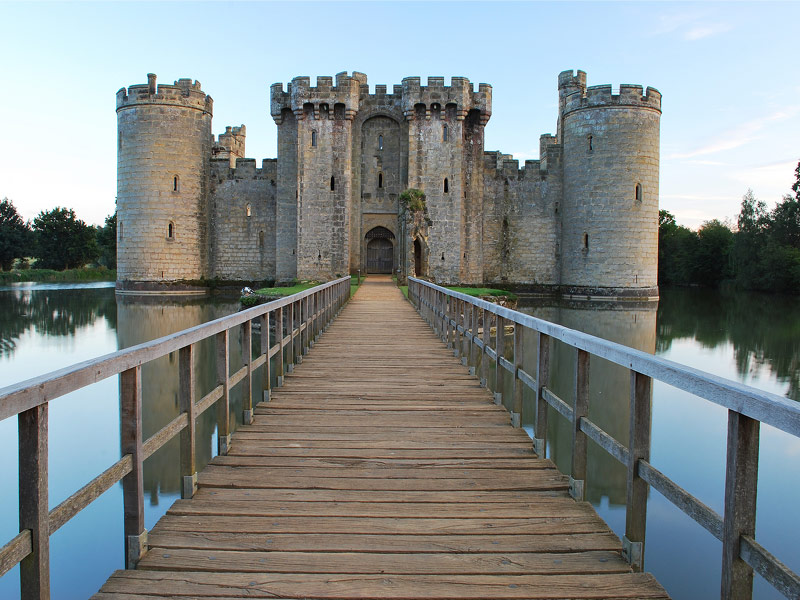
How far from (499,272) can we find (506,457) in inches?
1110

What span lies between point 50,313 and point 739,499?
1008 inches

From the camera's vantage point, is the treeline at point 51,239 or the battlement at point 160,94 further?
the treeline at point 51,239

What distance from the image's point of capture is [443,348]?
988 cm

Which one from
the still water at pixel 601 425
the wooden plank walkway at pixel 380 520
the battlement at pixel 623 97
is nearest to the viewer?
the wooden plank walkway at pixel 380 520

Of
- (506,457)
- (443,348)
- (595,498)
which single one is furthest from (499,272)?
(506,457)

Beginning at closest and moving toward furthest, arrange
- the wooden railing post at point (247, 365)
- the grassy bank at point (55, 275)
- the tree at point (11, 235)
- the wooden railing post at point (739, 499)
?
the wooden railing post at point (739, 499) → the wooden railing post at point (247, 365) → the grassy bank at point (55, 275) → the tree at point (11, 235)

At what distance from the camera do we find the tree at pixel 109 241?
56747 millimetres

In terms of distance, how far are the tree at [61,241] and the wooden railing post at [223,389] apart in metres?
58.8

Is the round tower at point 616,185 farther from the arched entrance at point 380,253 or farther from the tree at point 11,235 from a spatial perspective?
the tree at point 11,235

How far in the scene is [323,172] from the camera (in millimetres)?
28312

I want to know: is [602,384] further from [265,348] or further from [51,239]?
[51,239]

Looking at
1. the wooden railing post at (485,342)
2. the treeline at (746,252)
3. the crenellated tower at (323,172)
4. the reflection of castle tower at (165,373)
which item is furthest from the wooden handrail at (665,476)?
the treeline at (746,252)

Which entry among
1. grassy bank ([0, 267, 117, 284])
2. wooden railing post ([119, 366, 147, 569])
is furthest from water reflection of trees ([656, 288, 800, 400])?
grassy bank ([0, 267, 117, 284])

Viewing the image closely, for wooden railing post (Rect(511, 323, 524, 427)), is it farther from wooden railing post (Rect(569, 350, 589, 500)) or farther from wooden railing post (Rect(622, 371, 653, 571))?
wooden railing post (Rect(622, 371, 653, 571))
